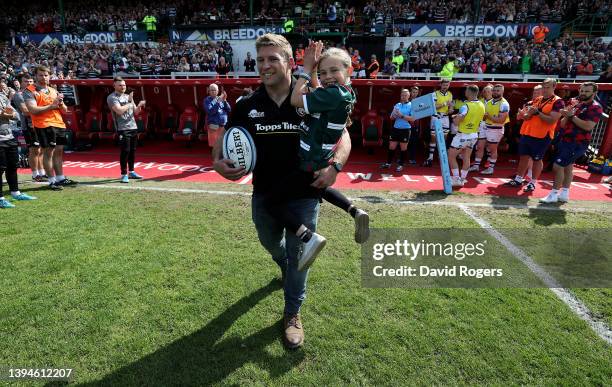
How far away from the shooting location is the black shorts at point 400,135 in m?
9.09

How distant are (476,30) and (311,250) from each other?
76.6ft

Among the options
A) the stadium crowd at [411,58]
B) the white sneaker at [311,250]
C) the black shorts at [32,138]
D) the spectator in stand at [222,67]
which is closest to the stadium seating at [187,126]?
the black shorts at [32,138]

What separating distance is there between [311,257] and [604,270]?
350 centimetres

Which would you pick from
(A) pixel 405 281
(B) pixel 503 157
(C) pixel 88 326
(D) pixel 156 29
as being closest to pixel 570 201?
(B) pixel 503 157

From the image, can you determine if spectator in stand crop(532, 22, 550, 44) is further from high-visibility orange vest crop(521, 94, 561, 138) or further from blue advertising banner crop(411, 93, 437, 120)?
blue advertising banner crop(411, 93, 437, 120)

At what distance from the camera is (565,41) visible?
64.1 ft

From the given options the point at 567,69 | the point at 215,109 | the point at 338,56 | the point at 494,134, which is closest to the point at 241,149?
the point at 338,56

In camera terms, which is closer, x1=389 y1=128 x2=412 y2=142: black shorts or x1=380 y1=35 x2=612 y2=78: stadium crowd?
x1=389 y1=128 x2=412 y2=142: black shorts

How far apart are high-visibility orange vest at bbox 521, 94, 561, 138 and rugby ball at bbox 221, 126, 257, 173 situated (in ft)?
21.7

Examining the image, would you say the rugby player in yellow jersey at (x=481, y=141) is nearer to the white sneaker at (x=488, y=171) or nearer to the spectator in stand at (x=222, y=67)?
the white sneaker at (x=488, y=171)

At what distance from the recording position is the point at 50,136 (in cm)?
724

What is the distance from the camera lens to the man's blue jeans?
9.27ft

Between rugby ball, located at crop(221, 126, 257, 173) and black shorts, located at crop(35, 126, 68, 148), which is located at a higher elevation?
rugby ball, located at crop(221, 126, 257, 173)

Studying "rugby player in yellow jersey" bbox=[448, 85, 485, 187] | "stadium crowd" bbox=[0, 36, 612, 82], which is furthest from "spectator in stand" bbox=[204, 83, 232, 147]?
"stadium crowd" bbox=[0, 36, 612, 82]
